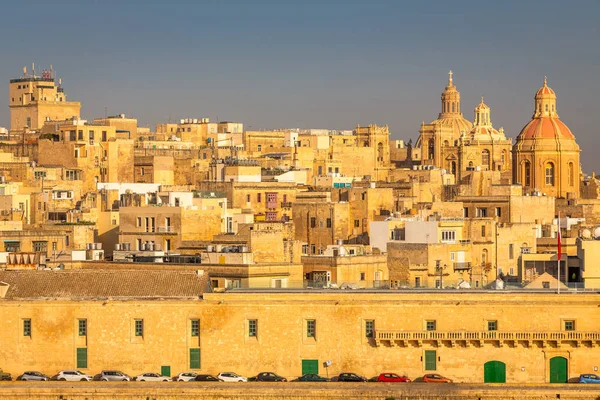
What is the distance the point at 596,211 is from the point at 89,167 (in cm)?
2378

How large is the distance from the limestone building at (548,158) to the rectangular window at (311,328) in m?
45.0

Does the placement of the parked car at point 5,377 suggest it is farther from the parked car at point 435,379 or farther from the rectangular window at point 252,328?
the parked car at point 435,379

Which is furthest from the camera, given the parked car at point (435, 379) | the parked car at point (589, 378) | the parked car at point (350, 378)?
the parked car at point (350, 378)

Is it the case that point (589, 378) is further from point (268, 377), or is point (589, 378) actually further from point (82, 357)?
point (82, 357)

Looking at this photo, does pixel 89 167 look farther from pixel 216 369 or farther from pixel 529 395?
pixel 529 395

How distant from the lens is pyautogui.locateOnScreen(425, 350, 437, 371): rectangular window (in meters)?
46.6

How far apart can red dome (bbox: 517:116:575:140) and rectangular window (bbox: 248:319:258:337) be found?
4685cm

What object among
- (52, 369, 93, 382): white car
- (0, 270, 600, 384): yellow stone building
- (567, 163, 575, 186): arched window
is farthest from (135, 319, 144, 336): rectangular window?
(567, 163, 575, 186): arched window

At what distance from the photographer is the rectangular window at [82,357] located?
47641 millimetres

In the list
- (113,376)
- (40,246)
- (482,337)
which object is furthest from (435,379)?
(40,246)

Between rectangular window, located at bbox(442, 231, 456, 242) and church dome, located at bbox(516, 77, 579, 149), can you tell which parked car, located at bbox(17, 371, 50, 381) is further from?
church dome, located at bbox(516, 77, 579, 149)

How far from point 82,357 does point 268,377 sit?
17.0 ft

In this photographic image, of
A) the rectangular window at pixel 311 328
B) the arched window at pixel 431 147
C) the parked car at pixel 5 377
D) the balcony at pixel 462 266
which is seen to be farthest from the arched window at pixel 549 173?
the parked car at pixel 5 377

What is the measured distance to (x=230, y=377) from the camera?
46469 mm
